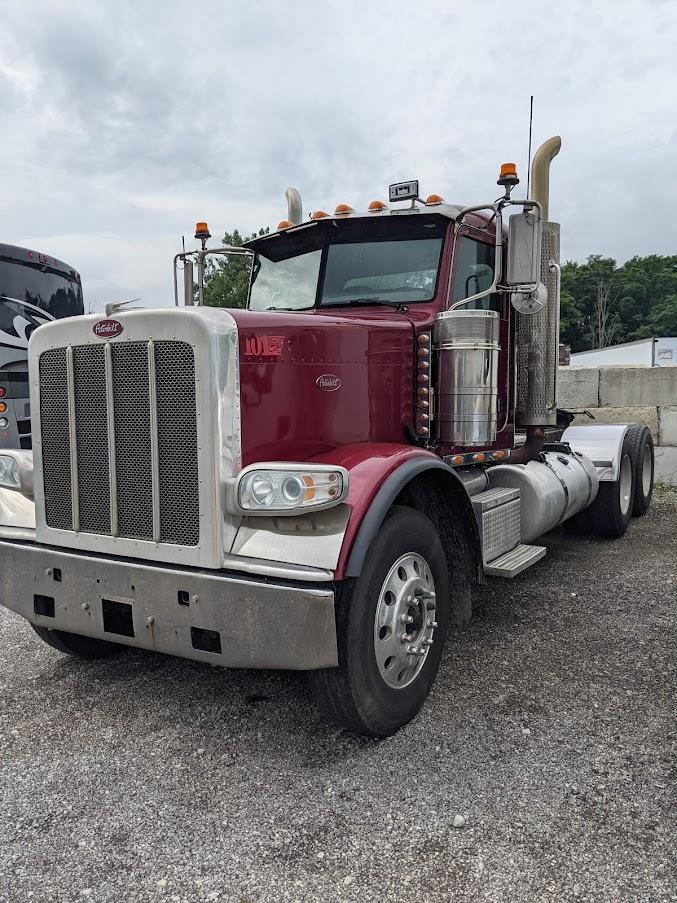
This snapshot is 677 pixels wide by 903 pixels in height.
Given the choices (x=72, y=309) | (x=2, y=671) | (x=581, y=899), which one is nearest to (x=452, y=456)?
(x=581, y=899)

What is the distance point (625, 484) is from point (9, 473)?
593 cm

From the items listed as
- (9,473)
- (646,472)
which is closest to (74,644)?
(9,473)

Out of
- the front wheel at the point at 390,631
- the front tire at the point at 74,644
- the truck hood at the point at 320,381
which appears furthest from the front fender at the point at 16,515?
the front wheel at the point at 390,631

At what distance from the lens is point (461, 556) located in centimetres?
383

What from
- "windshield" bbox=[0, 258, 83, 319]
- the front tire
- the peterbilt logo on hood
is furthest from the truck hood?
"windshield" bbox=[0, 258, 83, 319]

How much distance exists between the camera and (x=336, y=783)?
2816mm

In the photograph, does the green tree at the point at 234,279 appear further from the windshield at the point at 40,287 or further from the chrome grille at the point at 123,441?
the windshield at the point at 40,287

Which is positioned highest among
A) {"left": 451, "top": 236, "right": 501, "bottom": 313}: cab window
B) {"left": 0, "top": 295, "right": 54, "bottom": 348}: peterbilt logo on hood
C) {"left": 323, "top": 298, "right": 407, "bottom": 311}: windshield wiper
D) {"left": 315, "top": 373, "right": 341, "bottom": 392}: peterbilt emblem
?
{"left": 0, "top": 295, "right": 54, "bottom": 348}: peterbilt logo on hood

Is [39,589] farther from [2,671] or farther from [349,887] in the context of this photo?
[349,887]

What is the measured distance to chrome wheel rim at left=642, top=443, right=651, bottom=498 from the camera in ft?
25.7

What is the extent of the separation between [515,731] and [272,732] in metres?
1.10

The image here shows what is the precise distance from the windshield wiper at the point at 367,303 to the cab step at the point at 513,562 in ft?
5.35

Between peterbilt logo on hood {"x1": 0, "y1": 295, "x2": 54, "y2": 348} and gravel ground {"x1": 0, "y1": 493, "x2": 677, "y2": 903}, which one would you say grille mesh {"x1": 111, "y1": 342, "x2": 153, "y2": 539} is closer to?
gravel ground {"x1": 0, "y1": 493, "x2": 677, "y2": 903}

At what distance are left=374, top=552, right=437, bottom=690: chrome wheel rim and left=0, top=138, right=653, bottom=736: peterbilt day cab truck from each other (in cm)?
1
